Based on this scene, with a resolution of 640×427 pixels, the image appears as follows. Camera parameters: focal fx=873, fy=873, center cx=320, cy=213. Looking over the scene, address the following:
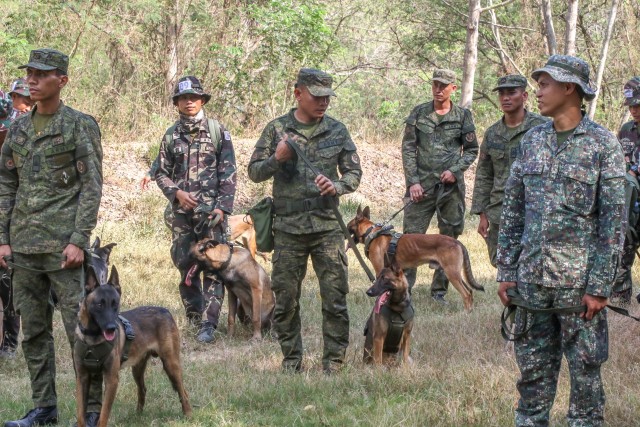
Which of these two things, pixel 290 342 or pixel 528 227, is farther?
pixel 290 342

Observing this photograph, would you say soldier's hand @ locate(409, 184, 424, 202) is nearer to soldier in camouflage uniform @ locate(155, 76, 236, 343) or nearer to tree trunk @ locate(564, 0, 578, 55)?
soldier in camouflage uniform @ locate(155, 76, 236, 343)

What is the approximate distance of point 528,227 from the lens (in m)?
4.62

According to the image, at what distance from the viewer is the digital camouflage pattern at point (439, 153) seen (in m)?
9.75

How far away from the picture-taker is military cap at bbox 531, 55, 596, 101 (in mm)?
4500

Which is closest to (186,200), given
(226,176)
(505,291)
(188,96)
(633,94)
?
(226,176)

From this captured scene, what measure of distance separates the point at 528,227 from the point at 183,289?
200 inches

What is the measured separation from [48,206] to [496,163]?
4.30m

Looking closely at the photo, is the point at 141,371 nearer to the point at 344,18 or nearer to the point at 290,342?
the point at 290,342

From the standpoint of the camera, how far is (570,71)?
454cm

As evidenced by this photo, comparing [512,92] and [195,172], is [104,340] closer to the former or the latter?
[195,172]

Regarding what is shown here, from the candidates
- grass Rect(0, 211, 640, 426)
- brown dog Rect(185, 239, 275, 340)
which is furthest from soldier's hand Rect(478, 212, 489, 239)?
brown dog Rect(185, 239, 275, 340)

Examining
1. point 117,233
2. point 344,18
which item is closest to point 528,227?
point 117,233

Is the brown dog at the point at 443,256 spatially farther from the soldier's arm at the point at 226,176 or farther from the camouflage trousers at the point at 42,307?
the camouflage trousers at the point at 42,307

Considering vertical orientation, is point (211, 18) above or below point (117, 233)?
above
